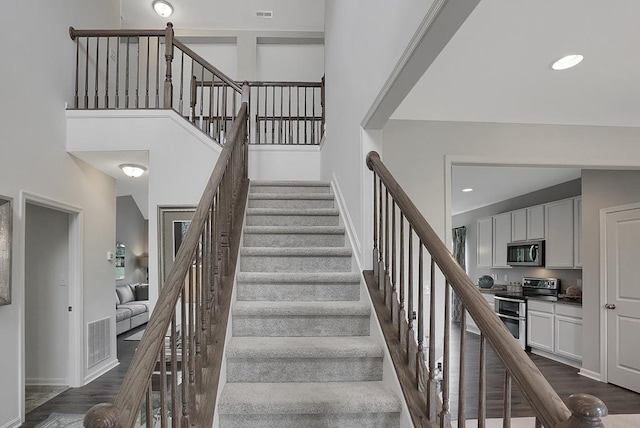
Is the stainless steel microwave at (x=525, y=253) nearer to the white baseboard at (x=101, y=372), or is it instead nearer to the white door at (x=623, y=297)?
the white door at (x=623, y=297)

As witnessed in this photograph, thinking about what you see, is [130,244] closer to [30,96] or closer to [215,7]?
[215,7]

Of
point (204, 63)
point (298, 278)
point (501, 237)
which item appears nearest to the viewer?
point (298, 278)

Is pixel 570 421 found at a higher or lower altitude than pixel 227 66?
lower

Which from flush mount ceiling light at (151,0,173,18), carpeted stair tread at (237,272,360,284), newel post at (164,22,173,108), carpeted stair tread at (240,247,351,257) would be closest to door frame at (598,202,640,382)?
carpeted stair tread at (240,247,351,257)

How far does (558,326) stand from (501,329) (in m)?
5.36

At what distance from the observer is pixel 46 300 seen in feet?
14.6

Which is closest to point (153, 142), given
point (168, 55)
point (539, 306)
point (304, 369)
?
point (168, 55)

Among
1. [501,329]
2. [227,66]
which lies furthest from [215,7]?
[501,329]

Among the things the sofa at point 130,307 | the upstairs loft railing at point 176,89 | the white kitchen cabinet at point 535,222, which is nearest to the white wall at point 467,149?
the upstairs loft railing at point 176,89

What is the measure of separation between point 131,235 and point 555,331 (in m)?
8.72

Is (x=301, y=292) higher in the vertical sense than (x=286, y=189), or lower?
lower

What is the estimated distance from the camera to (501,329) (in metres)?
1.27

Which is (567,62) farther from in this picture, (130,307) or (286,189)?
(130,307)

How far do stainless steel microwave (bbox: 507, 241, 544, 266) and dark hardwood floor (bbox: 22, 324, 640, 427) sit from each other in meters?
1.70
